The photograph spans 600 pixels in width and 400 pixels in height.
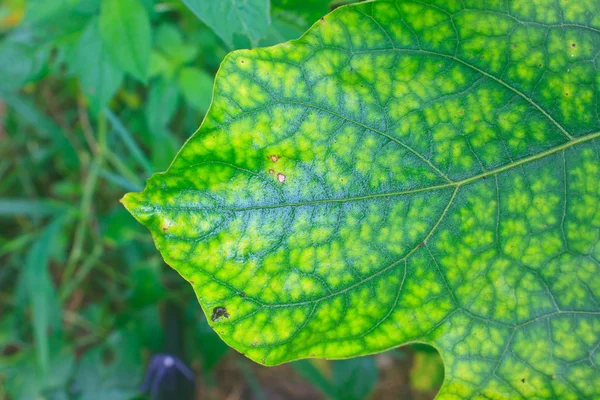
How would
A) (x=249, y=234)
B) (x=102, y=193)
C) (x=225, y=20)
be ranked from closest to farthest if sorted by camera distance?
(x=249, y=234) → (x=225, y=20) → (x=102, y=193)

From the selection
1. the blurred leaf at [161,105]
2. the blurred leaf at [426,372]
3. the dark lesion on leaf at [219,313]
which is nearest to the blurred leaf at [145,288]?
the blurred leaf at [161,105]

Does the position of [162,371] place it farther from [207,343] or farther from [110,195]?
[110,195]

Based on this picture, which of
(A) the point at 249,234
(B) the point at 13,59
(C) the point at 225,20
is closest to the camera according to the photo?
(A) the point at 249,234

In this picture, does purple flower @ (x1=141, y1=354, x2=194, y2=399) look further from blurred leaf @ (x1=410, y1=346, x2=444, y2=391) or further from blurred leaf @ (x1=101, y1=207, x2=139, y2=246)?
blurred leaf @ (x1=410, y1=346, x2=444, y2=391)

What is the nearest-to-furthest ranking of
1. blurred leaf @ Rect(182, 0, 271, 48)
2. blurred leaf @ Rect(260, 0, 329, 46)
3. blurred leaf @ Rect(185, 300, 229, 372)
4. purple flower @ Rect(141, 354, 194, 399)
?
blurred leaf @ Rect(182, 0, 271, 48) < blurred leaf @ Rect(260, 0, 329, 46) < purple flower @ Rect(141, 354, 194, 399) < blurred leaf @ Rect(185, 300, 229, 372)

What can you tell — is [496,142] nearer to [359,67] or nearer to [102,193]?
[359,67]

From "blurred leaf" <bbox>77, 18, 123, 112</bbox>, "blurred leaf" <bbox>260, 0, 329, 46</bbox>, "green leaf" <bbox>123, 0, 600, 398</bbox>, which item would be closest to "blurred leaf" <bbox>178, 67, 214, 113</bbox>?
"blurred leaf" <bbox>77, 18, 123, 112</bbox>

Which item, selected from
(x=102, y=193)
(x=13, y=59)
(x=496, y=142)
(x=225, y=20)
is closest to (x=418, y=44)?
(x=496, y=142)
